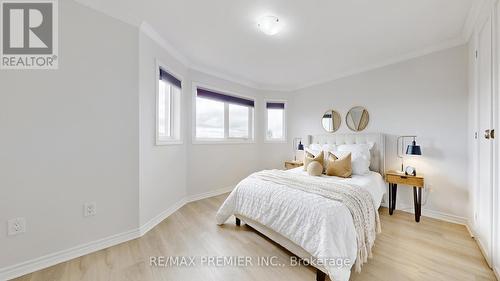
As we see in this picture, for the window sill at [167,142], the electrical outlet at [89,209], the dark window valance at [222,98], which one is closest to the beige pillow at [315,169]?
the window sill at [167,142]

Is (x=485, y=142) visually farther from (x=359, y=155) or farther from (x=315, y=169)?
(x=315, y=169)

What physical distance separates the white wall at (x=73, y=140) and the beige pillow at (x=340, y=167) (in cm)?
251

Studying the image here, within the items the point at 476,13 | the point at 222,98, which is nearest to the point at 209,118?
the point at 222,98

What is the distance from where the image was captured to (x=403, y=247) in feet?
6.28

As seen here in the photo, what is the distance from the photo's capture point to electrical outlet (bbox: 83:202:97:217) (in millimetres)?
1827

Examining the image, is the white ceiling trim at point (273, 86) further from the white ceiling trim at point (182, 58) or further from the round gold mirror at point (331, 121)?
the round gold mirror at point (331, 121)

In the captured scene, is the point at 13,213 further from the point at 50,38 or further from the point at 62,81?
the point at 50,38

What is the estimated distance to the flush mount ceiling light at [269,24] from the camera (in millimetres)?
1998

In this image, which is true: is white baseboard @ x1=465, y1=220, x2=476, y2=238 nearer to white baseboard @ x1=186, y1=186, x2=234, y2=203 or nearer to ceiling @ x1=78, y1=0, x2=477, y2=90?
ceiling @ x1=78, y1=0, x2=477, y2=90

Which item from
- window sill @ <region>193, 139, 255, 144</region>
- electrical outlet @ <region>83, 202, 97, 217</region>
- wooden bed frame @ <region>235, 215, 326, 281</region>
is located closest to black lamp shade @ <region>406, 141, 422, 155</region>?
wooden bed frame @ <region>235, 215, 326, 281</region>

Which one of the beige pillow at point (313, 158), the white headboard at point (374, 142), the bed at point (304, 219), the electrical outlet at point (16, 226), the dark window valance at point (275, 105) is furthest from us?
the dark window valance at point (275, 105)

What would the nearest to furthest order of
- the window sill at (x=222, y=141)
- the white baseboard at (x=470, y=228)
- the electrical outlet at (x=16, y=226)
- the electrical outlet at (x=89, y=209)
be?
the electrical outlet at (x=16, y=226) → the electrical outlet at (x=89, y=209) → the white baseboard at (x=470, y=228) → the window sill at (x=222, y=141)

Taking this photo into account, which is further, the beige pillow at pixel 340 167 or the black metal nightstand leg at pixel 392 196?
the black metal nightstand leg at pixel 392 196

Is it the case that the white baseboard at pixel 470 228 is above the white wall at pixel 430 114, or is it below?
below
